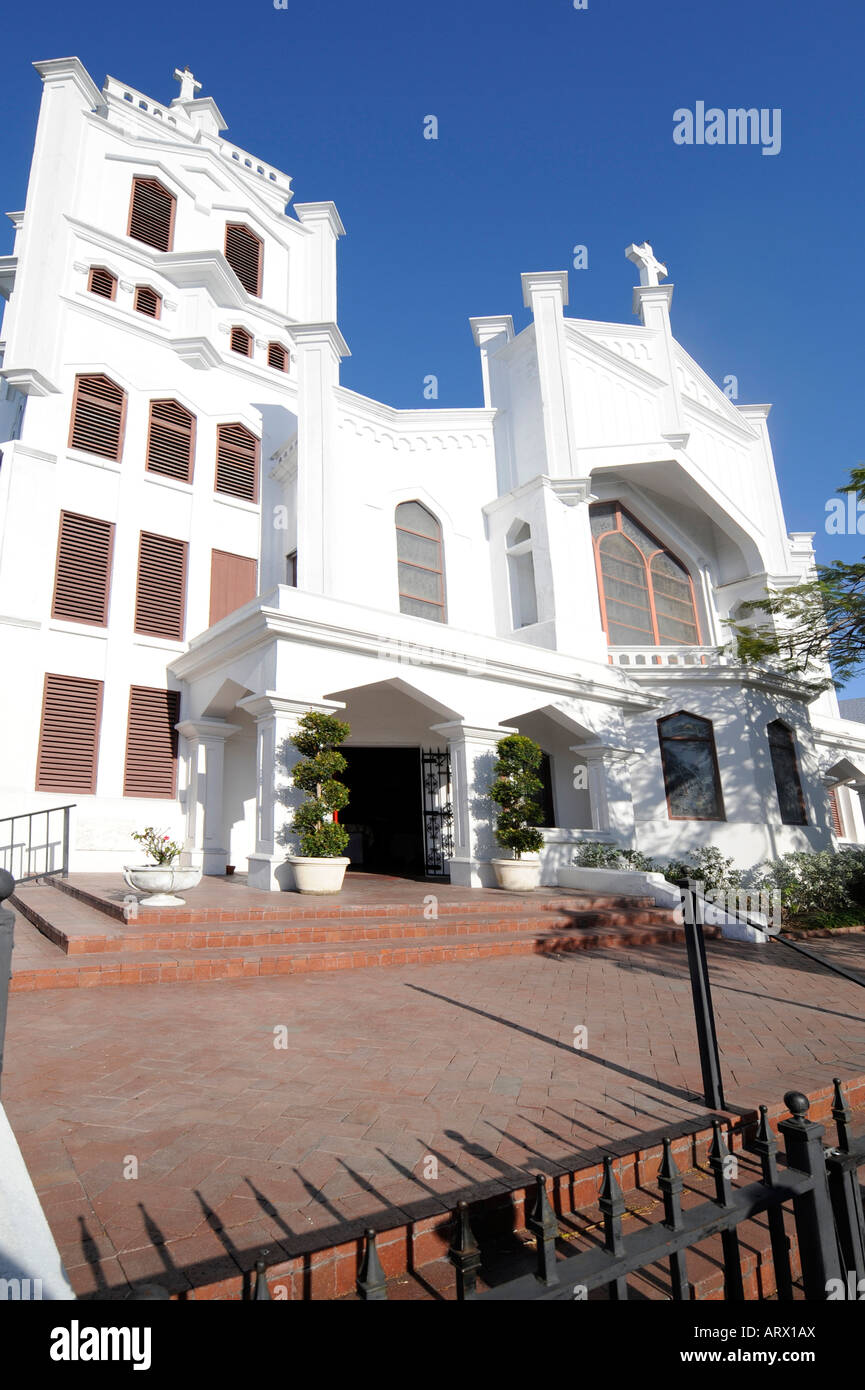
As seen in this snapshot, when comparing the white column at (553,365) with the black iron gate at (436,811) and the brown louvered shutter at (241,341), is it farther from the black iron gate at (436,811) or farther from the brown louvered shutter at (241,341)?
the black iron gate at (436,811)

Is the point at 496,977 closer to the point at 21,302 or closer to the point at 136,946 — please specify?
the point at 136,946

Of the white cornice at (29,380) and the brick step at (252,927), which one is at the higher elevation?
the white cornice at (29,380)

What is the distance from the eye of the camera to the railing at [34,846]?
12078 millimetres

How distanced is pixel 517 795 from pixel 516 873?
1300mm

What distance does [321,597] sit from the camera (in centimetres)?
1164

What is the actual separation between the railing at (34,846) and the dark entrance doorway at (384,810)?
5.98 meters

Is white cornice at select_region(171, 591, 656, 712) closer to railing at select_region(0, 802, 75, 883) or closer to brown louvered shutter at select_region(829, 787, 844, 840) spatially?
railing at select_region(0, 802, 75, 883)

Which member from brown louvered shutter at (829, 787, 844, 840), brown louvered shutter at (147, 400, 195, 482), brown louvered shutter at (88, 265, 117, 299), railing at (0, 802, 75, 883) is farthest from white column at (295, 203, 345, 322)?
brown louvered shutter at (829, 787, 844, 840)

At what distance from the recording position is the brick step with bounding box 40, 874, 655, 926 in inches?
327

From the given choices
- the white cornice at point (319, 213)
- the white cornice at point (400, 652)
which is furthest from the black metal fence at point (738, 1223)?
the white cornice at point (319, 213)

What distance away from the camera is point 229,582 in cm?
1625

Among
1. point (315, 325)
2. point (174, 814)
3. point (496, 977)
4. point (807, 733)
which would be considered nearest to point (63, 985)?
point (496, 977)

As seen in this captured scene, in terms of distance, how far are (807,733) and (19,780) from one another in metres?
17.8
